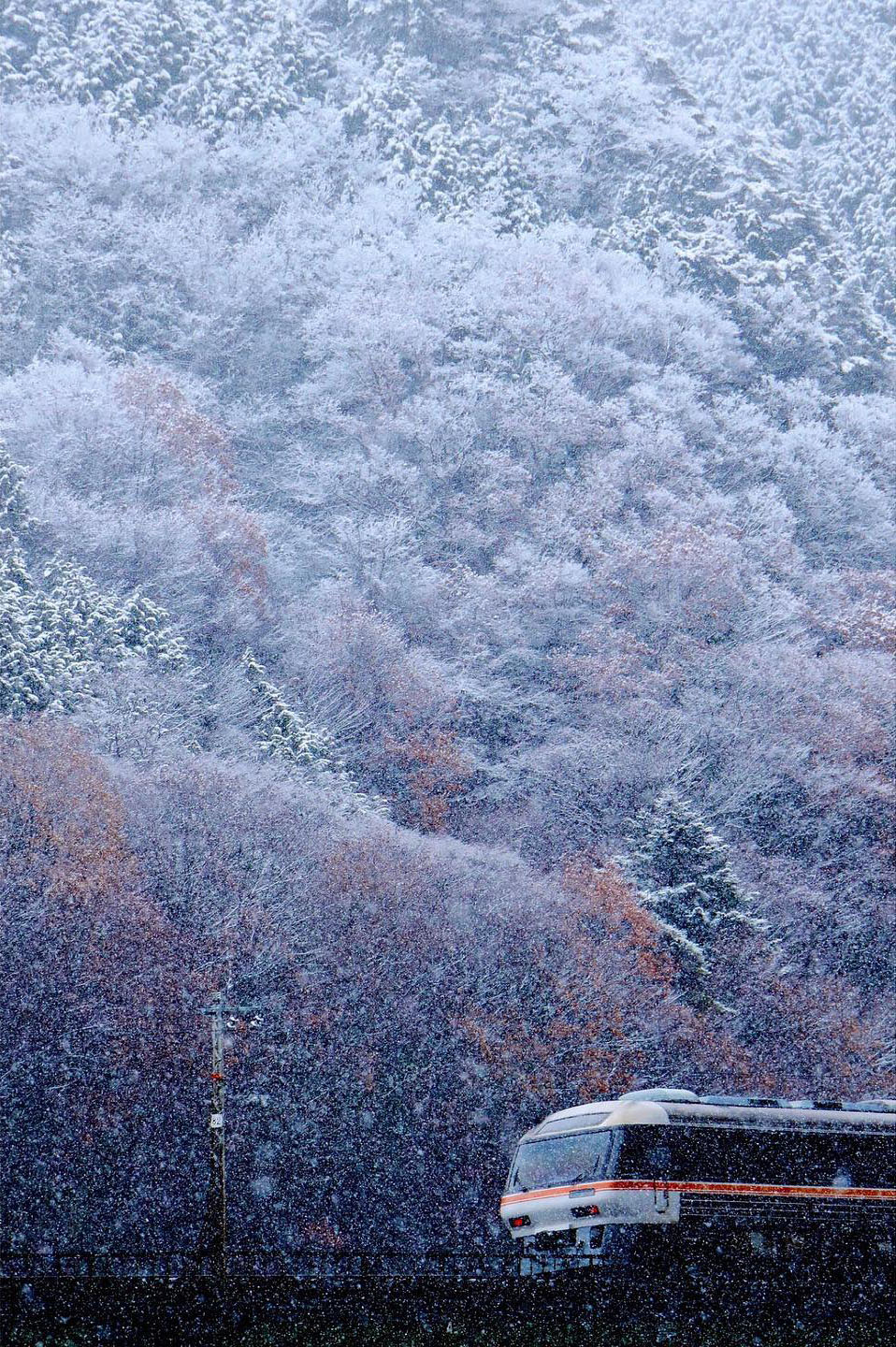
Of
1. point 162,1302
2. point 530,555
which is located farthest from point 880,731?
point 162,1302

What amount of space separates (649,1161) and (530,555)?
4039cm

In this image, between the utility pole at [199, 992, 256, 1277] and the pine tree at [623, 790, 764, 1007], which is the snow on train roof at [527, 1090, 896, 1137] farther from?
the pine tree at [623, 790, 764, 1007]

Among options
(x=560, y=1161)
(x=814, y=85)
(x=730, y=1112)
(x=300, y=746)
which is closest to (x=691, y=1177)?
(x=730, y=1112)

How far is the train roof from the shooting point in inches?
786

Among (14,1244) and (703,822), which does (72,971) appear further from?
(703,822)

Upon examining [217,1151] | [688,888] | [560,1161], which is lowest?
[688,888]

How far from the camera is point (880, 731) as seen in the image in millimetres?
49844

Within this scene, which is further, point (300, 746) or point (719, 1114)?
point (300, 746)

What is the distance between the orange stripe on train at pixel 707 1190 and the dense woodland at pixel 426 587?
9826mm

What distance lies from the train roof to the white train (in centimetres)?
2

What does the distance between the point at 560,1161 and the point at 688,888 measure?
20.4 m

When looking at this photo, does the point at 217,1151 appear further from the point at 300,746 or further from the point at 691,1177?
the point at 300,746

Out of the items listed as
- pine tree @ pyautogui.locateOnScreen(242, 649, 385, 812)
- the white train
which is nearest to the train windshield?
the white train

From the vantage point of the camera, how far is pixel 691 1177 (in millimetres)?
19641
